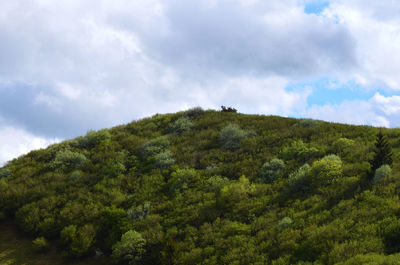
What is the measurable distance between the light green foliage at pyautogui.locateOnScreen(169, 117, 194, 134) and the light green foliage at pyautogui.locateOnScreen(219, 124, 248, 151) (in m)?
3.96

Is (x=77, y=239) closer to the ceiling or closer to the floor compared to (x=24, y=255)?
closer to the ceiling

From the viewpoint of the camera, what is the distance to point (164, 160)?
22672 mm

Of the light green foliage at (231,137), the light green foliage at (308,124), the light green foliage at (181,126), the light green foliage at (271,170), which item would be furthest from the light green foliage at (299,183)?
the light green foliage at (181,126)

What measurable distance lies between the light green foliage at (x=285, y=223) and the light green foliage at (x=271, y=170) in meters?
4.46

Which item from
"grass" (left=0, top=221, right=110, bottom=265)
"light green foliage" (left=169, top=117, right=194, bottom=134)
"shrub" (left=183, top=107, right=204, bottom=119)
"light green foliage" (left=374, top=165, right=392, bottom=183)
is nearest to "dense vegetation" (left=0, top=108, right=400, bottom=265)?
"light green foliage" (left=374, top=165, right=392, bottom=183)

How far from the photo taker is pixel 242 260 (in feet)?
40.0

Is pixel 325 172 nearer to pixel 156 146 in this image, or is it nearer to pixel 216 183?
pixel 216 183

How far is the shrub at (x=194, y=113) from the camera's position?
103ft

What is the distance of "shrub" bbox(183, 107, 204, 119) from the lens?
103 feet

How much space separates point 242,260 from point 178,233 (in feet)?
13.7

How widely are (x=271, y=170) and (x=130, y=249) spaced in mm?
8773

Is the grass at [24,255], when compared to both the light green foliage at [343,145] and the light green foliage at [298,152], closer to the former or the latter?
the light green foliage at [298,152]

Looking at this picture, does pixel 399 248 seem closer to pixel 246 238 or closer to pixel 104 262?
pixel 246 238

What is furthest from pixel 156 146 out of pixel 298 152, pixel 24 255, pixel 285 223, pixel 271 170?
pixel 285 223
